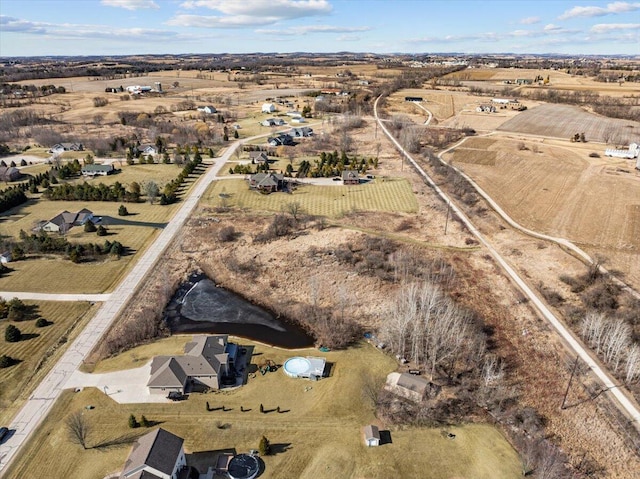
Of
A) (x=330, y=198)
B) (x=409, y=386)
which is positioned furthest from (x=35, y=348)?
(x=330, y=198)

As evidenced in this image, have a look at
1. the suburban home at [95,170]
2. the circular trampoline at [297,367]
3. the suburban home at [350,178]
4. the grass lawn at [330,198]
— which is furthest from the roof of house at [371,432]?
the suburban home at [95,170]

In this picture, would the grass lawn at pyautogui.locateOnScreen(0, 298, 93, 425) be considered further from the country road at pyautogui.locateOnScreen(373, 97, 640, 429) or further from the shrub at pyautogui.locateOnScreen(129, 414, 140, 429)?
the country road at pyautogui.locateOnScreen(373, 97, 640, 429)

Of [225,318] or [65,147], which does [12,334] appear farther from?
[65,147]

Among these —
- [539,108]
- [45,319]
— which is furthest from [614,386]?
[539,108]

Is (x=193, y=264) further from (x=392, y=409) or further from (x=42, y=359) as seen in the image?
(x=392, y=409)

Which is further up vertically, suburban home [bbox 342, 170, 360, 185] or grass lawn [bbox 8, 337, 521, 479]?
suburban home [bbox 342, 170, 360, 185]

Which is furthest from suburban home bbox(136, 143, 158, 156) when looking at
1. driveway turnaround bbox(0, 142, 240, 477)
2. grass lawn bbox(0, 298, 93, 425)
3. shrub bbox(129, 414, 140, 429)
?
shrub bbox(129, 414, 140, 429)
